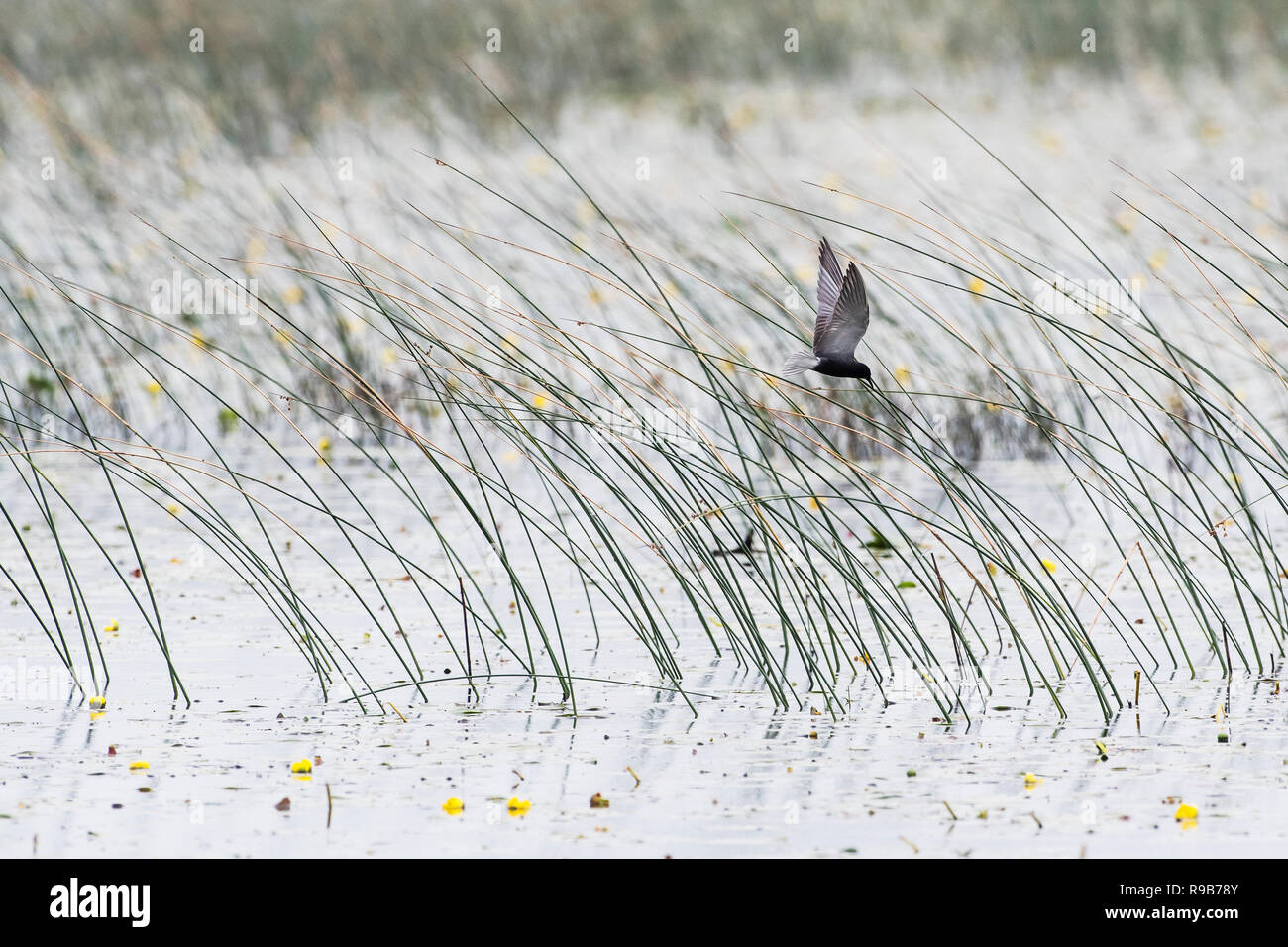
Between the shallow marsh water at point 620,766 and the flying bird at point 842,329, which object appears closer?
the shallow marsh water at point 620,766

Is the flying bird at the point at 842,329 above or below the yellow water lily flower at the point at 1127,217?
above

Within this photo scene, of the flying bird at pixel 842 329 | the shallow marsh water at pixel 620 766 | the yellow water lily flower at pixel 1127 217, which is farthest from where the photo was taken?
the yellow water lily flower at pixel 1127 217

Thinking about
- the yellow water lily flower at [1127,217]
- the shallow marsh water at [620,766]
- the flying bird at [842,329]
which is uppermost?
the flying bird at [842,329]

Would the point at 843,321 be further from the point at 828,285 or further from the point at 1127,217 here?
the point at 1127,217

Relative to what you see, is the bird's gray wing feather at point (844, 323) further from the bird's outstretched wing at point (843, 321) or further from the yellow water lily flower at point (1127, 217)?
the yellow water lily flower at point (1127, 217)

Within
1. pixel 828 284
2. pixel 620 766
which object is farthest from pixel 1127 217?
pixel 620 766

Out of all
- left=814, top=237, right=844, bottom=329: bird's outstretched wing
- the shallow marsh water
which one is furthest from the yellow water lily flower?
left=814, top=237, right=844, bottom=329: bird's outstretched wing

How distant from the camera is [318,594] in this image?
14.0ft

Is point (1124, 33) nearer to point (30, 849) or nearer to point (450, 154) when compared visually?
point (450, 154)

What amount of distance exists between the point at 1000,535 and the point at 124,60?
31.5 ft

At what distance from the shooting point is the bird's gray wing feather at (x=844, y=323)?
3107mm

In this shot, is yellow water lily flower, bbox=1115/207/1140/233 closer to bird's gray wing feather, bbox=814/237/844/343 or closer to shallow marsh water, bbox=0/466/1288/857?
shallow marsh water, bbox=0/466/1288/857

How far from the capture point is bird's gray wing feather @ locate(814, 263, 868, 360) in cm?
311

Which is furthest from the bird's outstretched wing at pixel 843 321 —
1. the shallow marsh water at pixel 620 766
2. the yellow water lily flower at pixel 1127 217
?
the yellow water lily flower at pixel 1127 217
